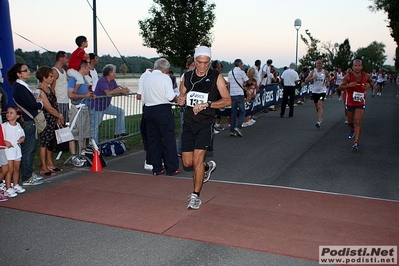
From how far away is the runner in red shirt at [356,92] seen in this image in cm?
1052

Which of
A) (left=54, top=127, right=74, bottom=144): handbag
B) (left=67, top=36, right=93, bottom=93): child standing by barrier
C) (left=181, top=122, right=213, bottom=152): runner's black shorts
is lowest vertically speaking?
(left=54, top=127, right=74, bottom=144): handbag

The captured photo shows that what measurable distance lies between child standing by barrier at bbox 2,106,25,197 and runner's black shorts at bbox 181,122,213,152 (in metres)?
2.57

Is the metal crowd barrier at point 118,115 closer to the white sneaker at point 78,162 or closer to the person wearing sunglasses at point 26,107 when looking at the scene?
the white sneaker at point 78,162

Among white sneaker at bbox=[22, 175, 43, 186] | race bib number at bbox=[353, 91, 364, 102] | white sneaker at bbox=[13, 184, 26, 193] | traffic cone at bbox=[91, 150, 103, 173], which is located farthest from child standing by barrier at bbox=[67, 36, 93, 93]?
race bib number at bbox=[353, 91, 364, 102]

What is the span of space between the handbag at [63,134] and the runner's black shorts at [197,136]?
2764 millimetres

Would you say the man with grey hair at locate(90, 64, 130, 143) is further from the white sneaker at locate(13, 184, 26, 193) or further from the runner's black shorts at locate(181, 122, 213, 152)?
the runner's black shorts at locate(181, 122, 213, 152)

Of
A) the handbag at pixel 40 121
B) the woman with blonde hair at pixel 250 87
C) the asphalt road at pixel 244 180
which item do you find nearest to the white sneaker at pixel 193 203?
the asphalt road at pixel 244 180

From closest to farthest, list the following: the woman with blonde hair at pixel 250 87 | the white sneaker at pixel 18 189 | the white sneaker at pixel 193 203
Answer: the white sneaker at pixel 193 203
the white sneaker at pixel 18 189
the woman with blonde hair at pixel 250 87

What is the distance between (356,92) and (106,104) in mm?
5884

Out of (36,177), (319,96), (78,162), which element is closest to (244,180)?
(78,162)

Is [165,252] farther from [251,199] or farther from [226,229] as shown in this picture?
[251,199]

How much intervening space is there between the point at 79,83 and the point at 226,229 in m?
5.22

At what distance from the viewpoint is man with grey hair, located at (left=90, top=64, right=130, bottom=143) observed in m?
9.73

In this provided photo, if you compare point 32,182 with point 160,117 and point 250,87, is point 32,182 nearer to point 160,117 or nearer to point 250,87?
point 160,117
